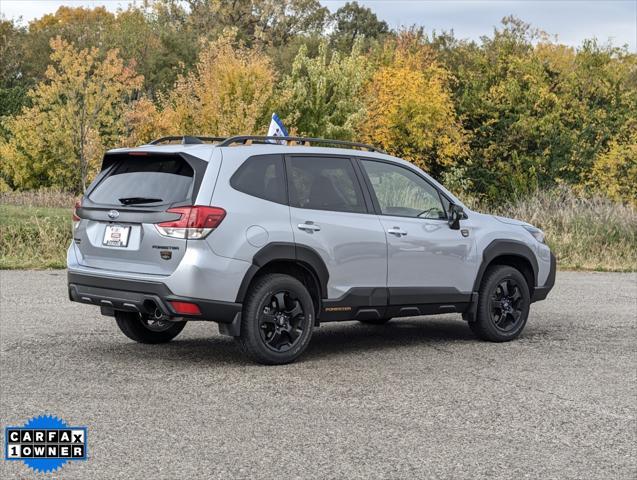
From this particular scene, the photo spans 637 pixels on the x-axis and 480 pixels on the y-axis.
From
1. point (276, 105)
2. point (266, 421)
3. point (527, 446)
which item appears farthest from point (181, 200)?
point (276, 105)

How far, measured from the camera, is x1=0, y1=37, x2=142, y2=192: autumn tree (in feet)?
109

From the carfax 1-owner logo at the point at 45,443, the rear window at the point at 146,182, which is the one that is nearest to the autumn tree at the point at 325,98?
the rear window at the point at 146,182

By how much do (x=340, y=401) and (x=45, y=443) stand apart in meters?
2.09

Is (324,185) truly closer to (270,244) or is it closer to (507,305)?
(270,244)

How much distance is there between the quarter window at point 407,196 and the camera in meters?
9.37

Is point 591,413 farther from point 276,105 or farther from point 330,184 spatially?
point 276,105

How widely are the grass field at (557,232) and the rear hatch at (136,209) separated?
848 cm

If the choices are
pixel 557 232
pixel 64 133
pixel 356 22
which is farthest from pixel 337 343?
pixel 356 22

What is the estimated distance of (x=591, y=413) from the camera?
6934mm

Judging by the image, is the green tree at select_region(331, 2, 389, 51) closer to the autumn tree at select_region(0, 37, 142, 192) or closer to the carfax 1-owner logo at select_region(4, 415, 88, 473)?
the autumn tree at select_region(0, 37, 142, 192)

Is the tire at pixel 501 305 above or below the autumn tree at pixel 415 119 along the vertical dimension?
below

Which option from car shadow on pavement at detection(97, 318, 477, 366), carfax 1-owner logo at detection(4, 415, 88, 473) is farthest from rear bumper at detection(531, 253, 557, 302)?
carfax 1-owner logo at detection(4, 415, 88, 473)

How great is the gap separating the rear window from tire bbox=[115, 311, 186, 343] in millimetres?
1383

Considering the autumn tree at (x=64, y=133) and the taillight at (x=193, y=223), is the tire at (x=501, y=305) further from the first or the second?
the autumn tree at (x=64, y=133)
